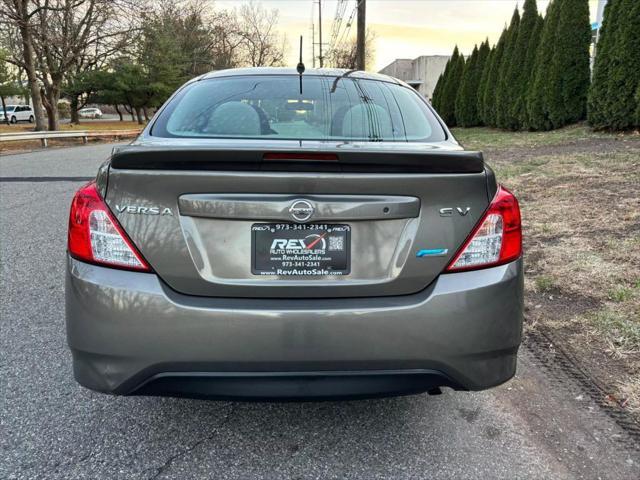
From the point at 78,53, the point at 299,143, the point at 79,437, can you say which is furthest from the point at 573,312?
the point at 78,53

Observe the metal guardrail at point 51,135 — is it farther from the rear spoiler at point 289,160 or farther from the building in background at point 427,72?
the building in background at point 427,72

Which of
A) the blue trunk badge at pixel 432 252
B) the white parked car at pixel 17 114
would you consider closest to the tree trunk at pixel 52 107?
the white parked car at pixel 17 114

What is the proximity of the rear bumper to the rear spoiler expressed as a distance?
0.40m

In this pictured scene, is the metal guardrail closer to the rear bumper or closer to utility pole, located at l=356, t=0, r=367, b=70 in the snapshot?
utility pole, located at l=356, t=0, r=367, b=70

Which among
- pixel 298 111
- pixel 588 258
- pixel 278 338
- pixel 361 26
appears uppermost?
pixel 361 26

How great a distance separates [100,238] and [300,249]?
28.7 inches

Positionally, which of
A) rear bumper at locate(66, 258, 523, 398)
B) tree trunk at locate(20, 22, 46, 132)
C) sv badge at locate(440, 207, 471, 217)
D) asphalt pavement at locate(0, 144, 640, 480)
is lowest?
asphalt pavement at locate(0, 144, 640, 480)

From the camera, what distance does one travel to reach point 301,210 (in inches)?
71.7

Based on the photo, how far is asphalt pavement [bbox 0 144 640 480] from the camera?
2103 millimetres

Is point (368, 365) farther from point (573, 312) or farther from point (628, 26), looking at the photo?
point (628, 26)

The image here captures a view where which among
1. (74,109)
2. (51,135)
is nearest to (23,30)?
(51,135)

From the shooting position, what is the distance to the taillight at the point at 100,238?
6.16 feet

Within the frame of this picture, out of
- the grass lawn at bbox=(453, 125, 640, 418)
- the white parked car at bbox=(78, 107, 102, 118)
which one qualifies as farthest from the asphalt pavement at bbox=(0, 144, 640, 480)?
the white parked car at bbox=(78, 107, 102, 118)

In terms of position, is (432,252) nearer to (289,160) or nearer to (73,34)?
(289,160)
